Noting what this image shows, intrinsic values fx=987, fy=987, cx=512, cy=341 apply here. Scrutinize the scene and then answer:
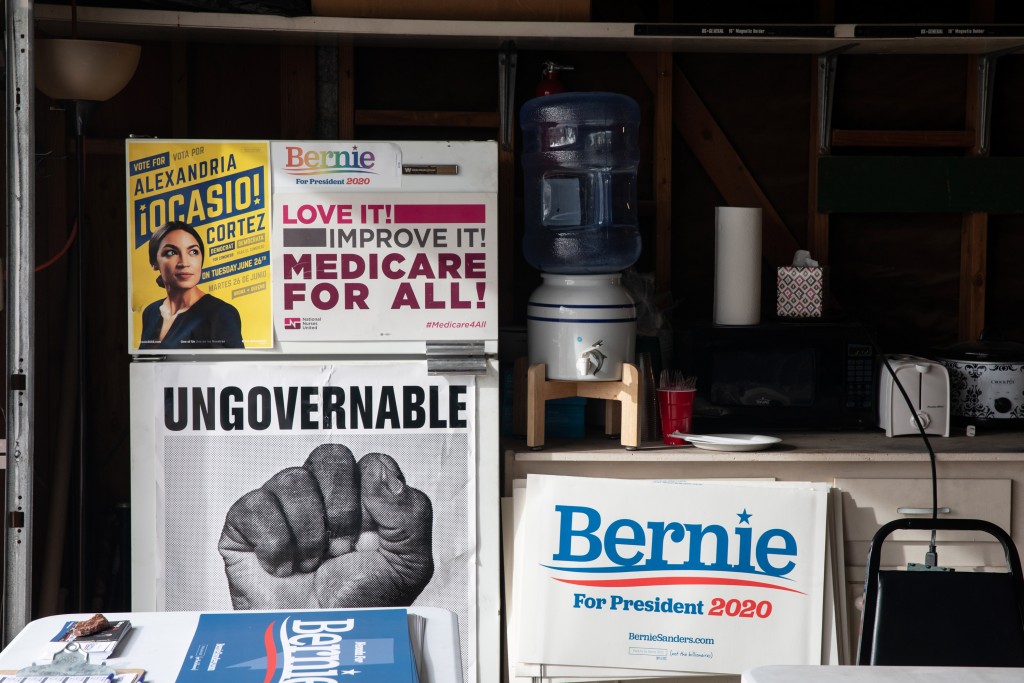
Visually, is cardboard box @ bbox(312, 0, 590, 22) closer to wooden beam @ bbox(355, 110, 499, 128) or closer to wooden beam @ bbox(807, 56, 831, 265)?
wooden beam @ bbox(355, 110, 499, 128)

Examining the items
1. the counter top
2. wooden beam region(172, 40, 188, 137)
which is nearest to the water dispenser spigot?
the counter top

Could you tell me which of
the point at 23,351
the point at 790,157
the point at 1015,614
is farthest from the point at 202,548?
the point at 790,157

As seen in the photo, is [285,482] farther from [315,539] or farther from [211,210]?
[211,210]

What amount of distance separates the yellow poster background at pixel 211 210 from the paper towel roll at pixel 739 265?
131 cm

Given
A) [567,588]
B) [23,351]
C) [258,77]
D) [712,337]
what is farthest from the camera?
[258,77]

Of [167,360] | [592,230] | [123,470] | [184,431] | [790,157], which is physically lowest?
[123,470]

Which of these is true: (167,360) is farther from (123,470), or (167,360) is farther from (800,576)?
(800,576)

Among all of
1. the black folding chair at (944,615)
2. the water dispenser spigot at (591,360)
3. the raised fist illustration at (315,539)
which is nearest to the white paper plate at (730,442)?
the water dispenser spigot at (591,360)

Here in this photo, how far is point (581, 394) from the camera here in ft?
8.97

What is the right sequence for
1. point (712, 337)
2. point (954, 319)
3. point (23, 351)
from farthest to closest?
point (954, 319)
point (712, 337)
point (23, 351)

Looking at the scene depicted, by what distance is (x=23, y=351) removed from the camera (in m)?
2.38

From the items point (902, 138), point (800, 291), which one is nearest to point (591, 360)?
point (800, 291)

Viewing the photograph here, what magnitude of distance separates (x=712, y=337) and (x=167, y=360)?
1491 mm

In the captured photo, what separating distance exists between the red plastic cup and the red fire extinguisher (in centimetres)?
98
